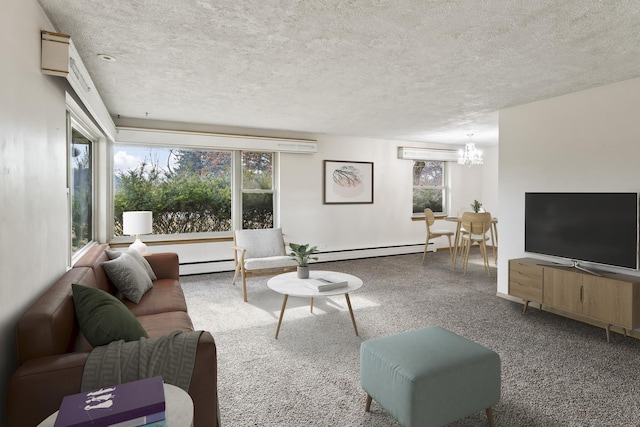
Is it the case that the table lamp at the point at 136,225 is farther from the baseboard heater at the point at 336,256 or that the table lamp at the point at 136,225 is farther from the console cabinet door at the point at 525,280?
the console cabinet door at the point at 525,280

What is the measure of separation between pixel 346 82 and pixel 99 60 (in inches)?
80.2

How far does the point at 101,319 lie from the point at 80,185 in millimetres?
2737

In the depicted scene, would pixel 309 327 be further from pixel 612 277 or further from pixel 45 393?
pixel 612 277

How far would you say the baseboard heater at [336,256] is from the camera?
5.49 metres

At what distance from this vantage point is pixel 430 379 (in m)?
1.76

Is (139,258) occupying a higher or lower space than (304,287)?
higher

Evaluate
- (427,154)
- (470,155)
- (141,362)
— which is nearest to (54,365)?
(141,362)

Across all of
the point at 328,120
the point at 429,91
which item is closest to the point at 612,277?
the point at 429,91

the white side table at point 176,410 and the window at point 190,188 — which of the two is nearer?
the white side table at point 176,410

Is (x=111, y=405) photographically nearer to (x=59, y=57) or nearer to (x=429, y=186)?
(x=59, y=57)

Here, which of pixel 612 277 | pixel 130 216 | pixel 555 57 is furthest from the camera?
pixel 130 216

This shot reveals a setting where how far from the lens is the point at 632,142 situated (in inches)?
127

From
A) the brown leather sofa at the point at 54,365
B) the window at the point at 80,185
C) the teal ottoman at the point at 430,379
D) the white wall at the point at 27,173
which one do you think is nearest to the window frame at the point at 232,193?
the window at the point at 80,185

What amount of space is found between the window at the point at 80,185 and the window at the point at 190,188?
2.18 ft
